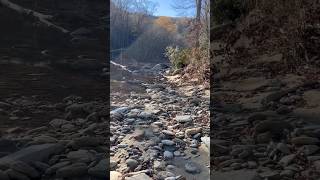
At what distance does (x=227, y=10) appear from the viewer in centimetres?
616

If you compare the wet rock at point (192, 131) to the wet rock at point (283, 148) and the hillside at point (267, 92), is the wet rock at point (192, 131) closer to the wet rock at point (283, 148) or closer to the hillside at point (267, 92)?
the hillside at point (267, 92)

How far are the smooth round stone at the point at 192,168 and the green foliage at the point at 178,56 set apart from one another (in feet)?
13.9

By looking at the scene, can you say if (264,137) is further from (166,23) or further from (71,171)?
(166,23)

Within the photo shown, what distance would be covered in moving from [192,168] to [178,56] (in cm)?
460

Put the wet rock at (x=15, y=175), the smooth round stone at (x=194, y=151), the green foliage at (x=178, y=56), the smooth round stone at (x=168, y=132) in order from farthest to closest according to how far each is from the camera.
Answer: the green foliage at (x=178, y=56), the smooth round stone at (x=168, y=132), the smooth round stone at (x=194, y=151), the wet rock at (x=15, y=175)

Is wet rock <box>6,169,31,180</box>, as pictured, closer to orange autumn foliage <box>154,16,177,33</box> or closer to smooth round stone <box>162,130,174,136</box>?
smooth round stone <box>162,130,174,136</box>

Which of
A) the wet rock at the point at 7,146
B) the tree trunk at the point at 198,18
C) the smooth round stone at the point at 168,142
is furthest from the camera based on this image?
the tree trunk at the point at 198,18

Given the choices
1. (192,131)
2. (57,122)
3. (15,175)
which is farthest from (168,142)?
(15,175)

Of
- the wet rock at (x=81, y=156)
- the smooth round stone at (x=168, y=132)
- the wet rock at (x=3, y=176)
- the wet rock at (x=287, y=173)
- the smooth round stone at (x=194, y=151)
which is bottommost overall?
the wet rock at (x=3, y=176)

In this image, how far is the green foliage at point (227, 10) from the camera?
19.8 ft

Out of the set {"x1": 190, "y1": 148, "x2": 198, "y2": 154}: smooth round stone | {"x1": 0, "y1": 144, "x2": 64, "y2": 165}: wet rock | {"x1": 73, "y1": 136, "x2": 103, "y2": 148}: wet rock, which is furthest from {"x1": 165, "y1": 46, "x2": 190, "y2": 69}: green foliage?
{"x1": 0, "y1": 144, "x2": 64, "y2": 165}: wet rock

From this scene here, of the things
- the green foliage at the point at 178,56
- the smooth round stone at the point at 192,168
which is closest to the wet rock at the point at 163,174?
the smooth round stone at the point at 192,168

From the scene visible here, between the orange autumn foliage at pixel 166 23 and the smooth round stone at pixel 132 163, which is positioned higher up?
the orange autumn foliage at pixel 166 23

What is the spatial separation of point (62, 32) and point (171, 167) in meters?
2.31
